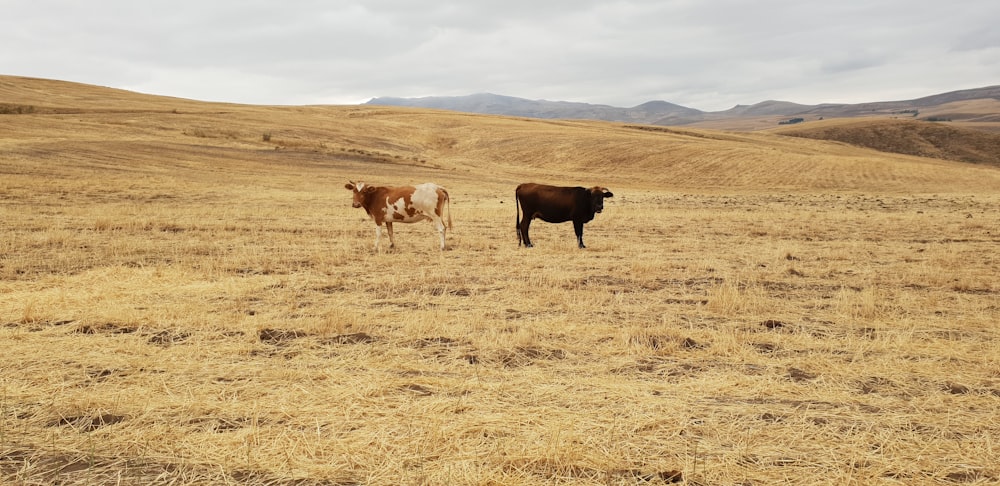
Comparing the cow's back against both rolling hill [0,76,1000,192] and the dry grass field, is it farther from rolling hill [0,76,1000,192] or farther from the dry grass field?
rolling hill [0,76,1000,192]

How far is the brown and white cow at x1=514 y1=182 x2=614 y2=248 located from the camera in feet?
51.8

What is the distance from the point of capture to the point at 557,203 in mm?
15992

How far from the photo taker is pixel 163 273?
35.3 ft

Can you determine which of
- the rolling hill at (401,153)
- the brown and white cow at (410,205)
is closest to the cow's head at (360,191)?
the brown and white cow at (410,205)

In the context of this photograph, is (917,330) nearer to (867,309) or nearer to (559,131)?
(867,309)

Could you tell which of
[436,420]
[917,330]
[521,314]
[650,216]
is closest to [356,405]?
[436,420]

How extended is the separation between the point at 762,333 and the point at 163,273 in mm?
8942

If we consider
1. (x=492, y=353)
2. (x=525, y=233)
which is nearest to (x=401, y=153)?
(x=525, y=233)

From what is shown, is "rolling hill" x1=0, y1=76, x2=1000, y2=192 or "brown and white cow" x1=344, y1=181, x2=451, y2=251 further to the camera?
"rolling hill" x1=0, y1=76, x2=1000, y2=192

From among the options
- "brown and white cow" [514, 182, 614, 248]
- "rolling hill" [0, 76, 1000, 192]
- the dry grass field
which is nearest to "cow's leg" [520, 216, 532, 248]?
"brown and white cow" [514, 182, 614, 248]

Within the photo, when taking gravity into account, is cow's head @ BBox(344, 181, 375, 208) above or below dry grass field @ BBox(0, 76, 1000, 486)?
above

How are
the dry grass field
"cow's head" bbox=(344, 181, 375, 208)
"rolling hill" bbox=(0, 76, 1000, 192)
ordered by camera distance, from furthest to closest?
1. "rolling hill" bbox=(0, 76, 1000, 192)
2. "cow's head" bbox=(344, 181, 375, 208)
3. the dry grass field

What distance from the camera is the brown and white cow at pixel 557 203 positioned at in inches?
622

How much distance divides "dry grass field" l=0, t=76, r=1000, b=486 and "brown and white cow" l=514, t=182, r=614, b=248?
776 mm
